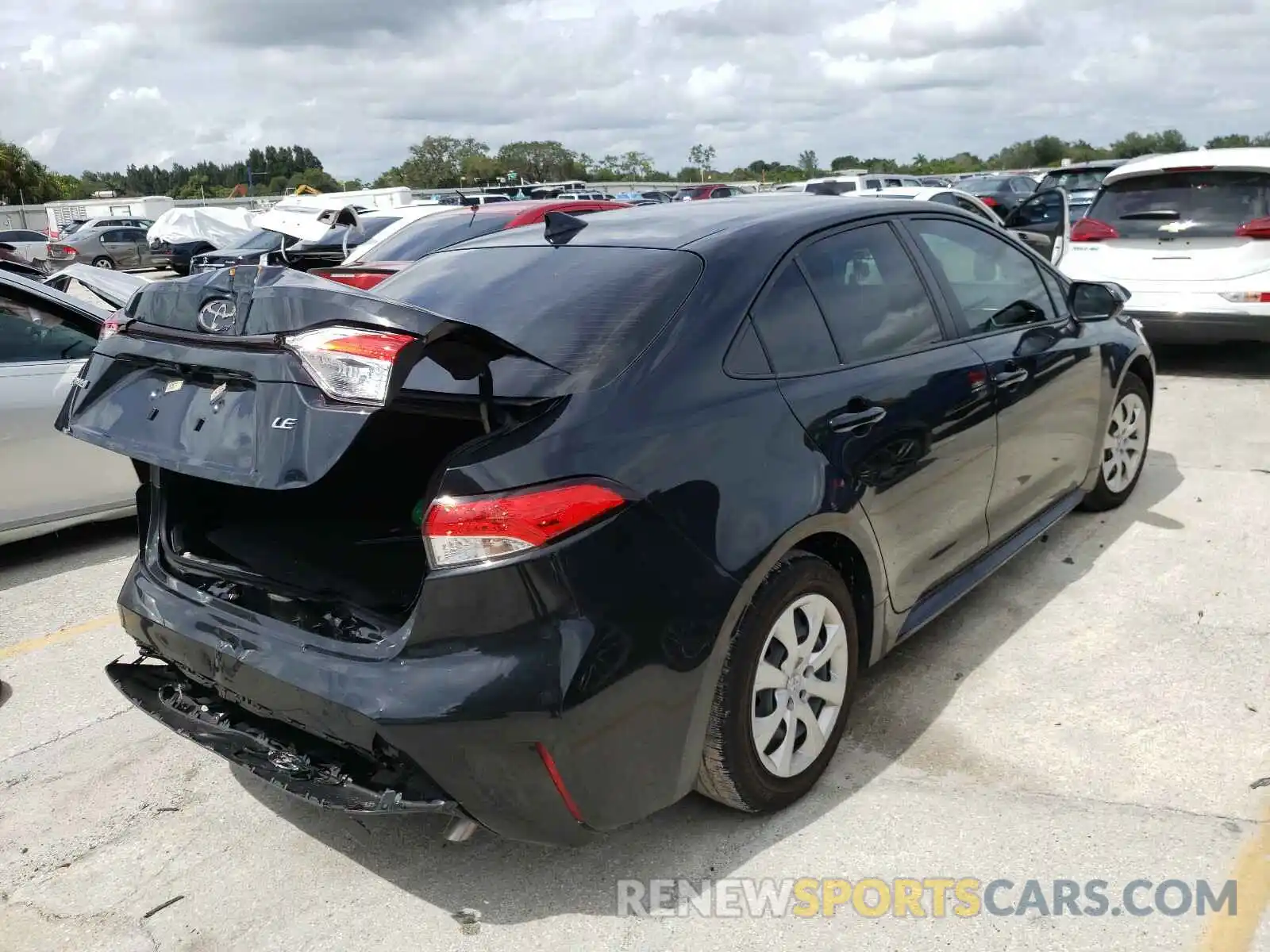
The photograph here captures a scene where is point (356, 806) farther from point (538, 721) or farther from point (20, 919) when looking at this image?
point (20, 919)

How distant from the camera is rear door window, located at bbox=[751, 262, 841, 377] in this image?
2.95 meters

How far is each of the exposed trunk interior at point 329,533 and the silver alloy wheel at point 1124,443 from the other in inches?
134

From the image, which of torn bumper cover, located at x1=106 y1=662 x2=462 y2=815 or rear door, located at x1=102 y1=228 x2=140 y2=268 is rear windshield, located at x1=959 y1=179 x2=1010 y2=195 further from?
torn bumper cover, located at x1=106 y1=662 x2=462 y2=815

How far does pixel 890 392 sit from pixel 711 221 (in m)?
0.79

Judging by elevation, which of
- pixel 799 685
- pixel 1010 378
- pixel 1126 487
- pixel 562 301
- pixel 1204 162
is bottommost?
pixel 1126 487

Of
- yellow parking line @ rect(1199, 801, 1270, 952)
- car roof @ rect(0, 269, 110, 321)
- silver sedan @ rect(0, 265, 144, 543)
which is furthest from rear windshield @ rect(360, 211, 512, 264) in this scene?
yellow parking line @ rect(1199, 801, 1270, 952)

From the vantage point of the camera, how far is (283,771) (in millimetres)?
2600

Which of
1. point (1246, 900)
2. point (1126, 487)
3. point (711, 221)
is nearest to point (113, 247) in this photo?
point (1126, 487)

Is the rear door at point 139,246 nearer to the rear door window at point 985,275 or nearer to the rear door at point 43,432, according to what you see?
the rear door at point 43,432

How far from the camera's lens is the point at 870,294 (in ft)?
11.2

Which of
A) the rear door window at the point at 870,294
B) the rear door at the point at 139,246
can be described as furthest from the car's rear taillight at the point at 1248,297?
the rear door at the point at 139,246

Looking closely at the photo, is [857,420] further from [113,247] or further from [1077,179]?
[113,247]

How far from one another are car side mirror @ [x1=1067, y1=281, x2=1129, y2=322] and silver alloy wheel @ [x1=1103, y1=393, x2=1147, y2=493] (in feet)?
1.73

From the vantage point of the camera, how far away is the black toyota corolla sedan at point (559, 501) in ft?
7.57
